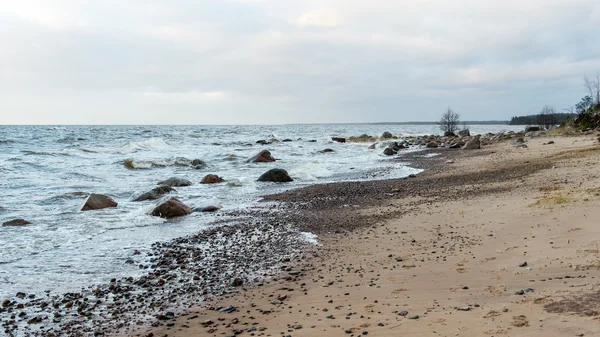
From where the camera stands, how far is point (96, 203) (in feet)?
40.8

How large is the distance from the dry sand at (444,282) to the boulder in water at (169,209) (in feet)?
14.9

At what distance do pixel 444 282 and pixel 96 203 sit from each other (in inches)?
403

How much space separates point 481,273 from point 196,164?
74.7ft

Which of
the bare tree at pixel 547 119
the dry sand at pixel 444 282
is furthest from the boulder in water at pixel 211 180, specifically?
the bare tree at pixel 547 119

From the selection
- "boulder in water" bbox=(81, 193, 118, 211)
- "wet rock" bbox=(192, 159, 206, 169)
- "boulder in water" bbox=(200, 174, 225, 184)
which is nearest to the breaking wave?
"wet rock" bbox=(192, 159, 206, 169)

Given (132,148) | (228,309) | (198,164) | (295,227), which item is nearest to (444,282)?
(228,309)

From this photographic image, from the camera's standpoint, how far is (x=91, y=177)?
20297 mm

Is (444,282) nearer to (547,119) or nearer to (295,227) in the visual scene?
(295,227)

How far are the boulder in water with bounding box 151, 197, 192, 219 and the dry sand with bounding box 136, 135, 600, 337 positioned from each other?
14.9 feet

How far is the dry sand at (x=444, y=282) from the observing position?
4133 mm

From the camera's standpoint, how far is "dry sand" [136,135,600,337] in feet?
13.6

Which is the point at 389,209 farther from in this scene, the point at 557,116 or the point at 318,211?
the point at 557,116

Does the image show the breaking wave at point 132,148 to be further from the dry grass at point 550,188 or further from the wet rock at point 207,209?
the dry grass at point 550,188

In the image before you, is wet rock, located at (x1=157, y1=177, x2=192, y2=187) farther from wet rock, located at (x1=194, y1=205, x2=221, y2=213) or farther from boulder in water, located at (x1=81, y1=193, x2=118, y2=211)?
wet rock, located at (x1=194, y1=205, x2=221, y2=213)
